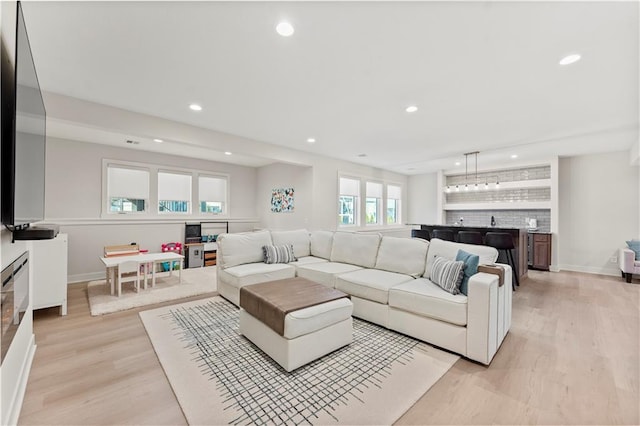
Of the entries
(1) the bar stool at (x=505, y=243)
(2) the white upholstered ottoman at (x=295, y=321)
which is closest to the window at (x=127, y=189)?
(2) the white upholstered ottoman at (x=295, y=321)

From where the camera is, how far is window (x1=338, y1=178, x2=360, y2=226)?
7.14m

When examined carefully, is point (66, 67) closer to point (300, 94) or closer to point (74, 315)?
point (300, 94)

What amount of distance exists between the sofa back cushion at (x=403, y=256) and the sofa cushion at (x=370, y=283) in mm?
100

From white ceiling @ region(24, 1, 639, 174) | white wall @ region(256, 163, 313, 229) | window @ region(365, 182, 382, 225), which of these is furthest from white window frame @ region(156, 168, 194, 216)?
window @ region(365, 182, 382, 225)

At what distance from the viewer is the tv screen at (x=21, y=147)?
1467 mm

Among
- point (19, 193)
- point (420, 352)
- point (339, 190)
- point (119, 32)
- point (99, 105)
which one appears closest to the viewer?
point (19, 193)

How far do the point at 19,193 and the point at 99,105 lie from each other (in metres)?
2.48

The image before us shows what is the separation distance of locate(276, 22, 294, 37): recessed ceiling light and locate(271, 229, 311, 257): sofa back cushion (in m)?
3.03

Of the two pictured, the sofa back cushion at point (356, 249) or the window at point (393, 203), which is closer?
the sofa back cushion at point (356, 249)

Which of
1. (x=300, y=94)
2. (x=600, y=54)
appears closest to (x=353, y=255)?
(x=300, y=94)

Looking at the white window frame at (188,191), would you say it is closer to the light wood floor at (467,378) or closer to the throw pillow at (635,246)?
the light wood floor at (467,378)

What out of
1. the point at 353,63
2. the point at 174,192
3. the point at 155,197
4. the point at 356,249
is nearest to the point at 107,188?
the point at 155,197

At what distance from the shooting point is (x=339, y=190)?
6.74 m

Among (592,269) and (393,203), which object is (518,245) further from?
(393,203)
